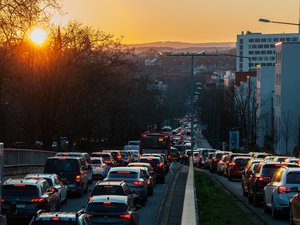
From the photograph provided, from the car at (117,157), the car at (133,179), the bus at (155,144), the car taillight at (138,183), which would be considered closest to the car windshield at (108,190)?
the car at (133,179)

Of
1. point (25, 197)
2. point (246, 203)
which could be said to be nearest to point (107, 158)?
Answer: point (246, 203)

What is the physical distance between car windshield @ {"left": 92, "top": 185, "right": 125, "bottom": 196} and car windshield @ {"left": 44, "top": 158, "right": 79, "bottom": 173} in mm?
12572

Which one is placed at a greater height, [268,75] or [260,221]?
[268,75]

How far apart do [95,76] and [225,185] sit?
114 feet

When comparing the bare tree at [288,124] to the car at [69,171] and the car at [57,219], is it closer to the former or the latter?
the car at [69,171]

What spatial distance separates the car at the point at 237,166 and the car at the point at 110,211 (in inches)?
1182

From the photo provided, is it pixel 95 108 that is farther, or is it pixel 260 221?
pixel 95 108

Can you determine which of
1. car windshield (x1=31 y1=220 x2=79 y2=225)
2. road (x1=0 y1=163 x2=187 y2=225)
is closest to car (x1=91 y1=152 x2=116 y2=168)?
road (x1=0 y1=163 x2=187 y2=225)

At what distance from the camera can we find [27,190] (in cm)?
2623

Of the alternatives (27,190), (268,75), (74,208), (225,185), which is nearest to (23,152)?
(225,185)

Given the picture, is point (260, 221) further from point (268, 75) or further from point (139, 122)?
point (268, 75)

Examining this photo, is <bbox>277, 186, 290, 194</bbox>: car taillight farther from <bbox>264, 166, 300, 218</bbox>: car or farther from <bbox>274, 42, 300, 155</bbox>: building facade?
<bbox>274, 42, 300, 155</bbox>: building facade

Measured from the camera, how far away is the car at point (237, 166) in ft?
168

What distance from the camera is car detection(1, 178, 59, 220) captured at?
25781 mm
